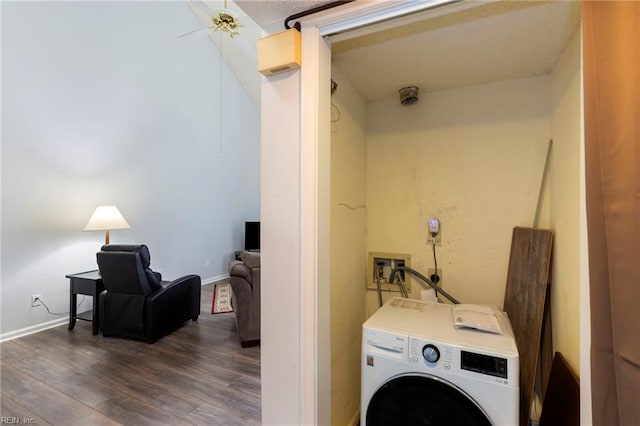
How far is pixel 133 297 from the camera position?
285 centimetres

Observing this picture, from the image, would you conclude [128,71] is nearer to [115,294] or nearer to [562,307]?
[115,294]

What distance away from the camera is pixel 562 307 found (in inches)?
54.0

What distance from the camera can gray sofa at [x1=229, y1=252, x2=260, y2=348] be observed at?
274 centimetres

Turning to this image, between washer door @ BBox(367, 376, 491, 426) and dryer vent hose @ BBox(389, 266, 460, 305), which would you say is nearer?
washer door @ BBox(367, 376, 491, 426)

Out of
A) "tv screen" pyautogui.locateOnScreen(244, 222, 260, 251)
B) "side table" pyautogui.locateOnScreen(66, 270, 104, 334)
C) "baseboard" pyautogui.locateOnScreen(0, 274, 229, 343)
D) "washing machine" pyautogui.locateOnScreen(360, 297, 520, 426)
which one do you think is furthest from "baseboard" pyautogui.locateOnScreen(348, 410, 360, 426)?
"tv screen" pyautogui.locateOnScreen(244, 222, 260, 251)

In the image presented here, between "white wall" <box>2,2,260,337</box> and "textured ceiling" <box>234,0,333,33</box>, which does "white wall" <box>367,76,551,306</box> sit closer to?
"textured ceiling" <box>234,0,333,33</box>

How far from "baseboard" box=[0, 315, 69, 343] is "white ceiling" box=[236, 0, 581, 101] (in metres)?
3.90

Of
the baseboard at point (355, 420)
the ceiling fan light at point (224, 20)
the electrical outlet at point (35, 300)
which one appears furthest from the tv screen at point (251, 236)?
the baseboard at point (355, 420)

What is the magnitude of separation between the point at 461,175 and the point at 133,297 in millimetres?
3084

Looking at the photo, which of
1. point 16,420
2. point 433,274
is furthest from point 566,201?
point 16,420

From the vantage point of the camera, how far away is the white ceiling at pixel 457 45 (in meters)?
1.14

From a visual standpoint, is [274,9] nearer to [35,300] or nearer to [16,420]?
[16,420]

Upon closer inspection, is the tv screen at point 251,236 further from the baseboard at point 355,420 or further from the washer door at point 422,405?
the washer door at point 422,405

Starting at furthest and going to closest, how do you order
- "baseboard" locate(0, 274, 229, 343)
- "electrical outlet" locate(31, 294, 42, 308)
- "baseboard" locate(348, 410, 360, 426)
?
"electrical outlet" locate(31, 294, 42, 308)
"baseboard" locate(0, 274, 229, 343)
"baseboard" locate(348, 410, 360, 426)
